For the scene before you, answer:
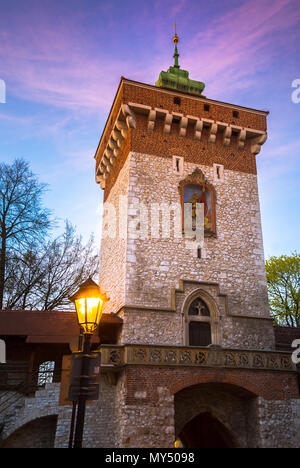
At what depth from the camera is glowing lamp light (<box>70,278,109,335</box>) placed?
7141mm

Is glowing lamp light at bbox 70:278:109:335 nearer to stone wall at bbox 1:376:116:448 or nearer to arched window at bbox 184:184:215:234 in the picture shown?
stone wall at bbox 1:376:116:448

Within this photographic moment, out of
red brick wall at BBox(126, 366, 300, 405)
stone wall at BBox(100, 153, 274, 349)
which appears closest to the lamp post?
red brick wall at BBox(126, 366, 300, 405)

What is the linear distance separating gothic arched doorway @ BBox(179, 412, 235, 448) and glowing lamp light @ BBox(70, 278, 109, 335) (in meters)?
8.81

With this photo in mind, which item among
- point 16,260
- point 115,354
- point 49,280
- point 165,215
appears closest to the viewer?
point 115,354

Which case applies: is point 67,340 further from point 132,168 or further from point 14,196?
point 14,196

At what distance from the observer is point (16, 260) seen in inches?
770

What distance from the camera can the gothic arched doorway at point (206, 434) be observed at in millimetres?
14203

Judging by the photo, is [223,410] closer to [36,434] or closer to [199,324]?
[199,324]

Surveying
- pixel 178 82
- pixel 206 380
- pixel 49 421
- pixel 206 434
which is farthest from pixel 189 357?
pixel 178 82

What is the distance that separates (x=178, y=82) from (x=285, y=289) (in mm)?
15666

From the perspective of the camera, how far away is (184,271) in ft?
51.1

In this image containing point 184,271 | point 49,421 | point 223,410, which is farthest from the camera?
point 184,271
